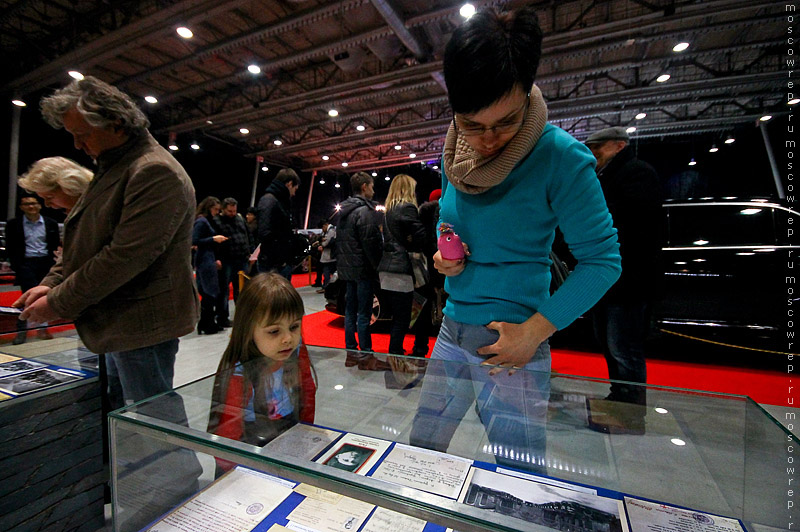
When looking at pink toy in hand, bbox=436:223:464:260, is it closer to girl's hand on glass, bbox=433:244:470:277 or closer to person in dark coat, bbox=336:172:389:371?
girl's hand on glass, bbox=433:244:470:277

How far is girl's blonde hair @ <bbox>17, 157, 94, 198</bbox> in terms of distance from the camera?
163 cm

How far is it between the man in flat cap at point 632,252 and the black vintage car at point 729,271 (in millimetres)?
1359

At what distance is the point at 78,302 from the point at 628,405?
1615mm

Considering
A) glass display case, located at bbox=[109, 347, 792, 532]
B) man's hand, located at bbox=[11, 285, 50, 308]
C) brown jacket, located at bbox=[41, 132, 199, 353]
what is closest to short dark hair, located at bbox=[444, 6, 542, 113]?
glass display case, located at bbox=[109, 347, 792, 532]

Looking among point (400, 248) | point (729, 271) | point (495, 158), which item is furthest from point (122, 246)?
point (729, 271)

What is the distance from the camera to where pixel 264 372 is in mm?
1089

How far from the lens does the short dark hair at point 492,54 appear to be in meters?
0.62

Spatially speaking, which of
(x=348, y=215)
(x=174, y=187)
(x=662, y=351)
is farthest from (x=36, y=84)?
(x=662, y=351)

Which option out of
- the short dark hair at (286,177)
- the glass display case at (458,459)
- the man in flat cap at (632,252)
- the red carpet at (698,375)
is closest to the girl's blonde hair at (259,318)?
the glass display case at (458,459)

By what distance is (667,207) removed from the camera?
3.35 m

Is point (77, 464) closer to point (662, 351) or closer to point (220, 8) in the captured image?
point (662, 351)

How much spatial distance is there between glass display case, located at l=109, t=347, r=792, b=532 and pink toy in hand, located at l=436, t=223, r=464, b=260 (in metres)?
0.28

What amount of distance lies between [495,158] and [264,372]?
0.86 metres

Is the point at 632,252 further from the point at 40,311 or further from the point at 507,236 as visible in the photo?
the point at 40,311
